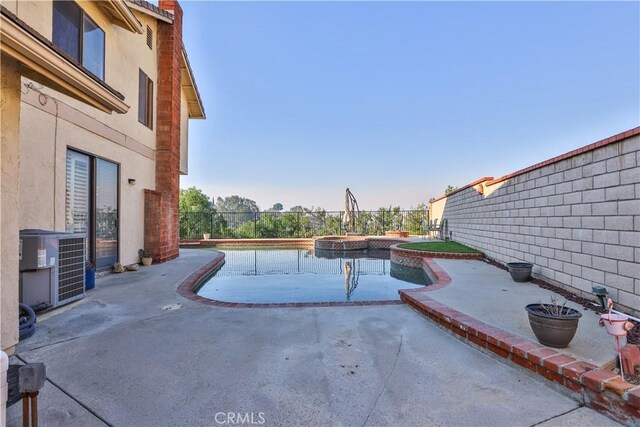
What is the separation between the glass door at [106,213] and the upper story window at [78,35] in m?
1.70

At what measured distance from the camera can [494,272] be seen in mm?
5754

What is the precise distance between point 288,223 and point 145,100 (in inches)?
409

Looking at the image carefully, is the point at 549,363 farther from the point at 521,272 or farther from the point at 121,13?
the point at 121,13

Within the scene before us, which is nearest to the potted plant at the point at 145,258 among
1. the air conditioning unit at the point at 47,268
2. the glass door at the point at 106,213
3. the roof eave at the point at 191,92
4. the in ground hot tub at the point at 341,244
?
the glass door at the point at 106,213

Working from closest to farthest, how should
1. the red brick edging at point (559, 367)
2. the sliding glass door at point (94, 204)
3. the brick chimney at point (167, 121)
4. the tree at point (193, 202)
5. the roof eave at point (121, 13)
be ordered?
the red brick edging at point (559, 367)
the sliding glass door at point (94, 204)
the roof eave at point (121, 13)
the brick chimney at point (167, 121)
the tree at point (193, 202)

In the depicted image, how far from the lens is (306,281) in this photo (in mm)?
6281

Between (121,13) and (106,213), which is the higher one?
(121,13)

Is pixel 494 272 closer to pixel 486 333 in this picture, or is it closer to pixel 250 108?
pixel 486 333

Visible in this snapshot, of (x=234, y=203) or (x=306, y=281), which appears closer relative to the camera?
(x=306, y=281)

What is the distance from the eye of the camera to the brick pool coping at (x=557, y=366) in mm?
1701

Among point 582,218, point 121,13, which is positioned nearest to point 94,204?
point 121,13

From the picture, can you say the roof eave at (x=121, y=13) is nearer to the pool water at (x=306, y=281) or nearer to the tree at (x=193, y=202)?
the pool water at (x=306, y=281)

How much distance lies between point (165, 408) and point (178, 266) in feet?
18.0

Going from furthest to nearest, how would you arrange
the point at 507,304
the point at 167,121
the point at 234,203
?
the point at 234,203
the point at 167,121
the point at 507,304
